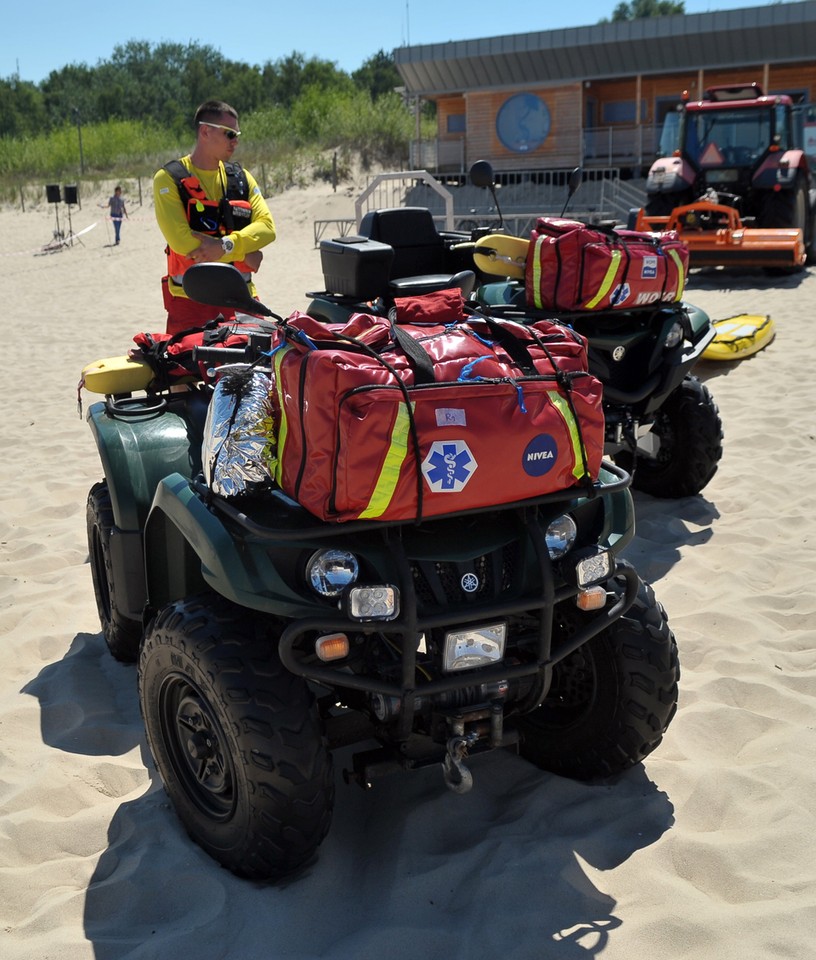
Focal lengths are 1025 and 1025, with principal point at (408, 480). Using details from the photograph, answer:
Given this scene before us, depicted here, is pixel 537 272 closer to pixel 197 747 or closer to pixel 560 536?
pixel 560 536

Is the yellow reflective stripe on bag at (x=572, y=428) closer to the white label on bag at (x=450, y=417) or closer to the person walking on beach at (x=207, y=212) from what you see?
the white label on bag at (x=450, y=417)

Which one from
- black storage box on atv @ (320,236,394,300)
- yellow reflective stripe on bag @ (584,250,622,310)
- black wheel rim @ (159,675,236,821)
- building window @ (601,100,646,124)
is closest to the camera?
black wheel rim @ (159,675,236,821)

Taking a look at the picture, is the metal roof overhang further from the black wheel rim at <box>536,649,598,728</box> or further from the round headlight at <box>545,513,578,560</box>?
the round headlight at <box>545,513,578,560</box>

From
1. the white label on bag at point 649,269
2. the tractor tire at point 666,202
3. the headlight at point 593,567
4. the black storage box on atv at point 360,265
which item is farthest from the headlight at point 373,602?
the tractor tire at point 666,202

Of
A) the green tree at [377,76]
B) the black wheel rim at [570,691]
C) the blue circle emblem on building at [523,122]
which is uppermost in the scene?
the green tree at [377,76]

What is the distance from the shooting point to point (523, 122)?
25375 millimetres

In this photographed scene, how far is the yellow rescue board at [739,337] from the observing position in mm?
8344

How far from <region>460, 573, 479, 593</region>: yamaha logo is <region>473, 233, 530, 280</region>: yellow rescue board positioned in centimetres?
285

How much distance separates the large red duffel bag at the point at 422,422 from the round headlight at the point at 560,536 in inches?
6.9

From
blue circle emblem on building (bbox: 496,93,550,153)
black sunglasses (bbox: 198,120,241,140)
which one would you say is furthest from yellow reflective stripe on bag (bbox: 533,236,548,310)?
blue circle emblem on building (bbox: 496,93,550,153)

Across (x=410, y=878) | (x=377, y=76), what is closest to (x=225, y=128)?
(x=410, y=878)

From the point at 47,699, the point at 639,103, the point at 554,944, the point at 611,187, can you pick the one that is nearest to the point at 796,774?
the point at 554,944

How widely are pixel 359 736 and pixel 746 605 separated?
211 cm

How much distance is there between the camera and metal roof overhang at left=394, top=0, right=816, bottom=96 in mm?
22516
